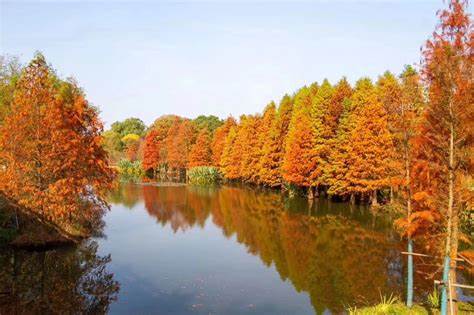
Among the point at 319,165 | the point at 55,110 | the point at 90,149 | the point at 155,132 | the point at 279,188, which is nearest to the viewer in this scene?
the point at 55,110

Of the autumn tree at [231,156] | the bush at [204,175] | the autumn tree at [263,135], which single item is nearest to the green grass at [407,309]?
the autumn tree at [263,135]

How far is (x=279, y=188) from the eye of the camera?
6956 cm

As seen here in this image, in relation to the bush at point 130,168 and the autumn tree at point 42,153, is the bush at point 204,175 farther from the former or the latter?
the autumn tree at point 42,153

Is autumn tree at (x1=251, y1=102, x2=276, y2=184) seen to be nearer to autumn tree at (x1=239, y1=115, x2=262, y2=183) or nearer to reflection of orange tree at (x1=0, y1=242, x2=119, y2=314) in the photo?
autumn tree at (x1=239, y1=115, x2=262, y2=183)

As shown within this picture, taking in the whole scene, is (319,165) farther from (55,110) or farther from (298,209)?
(55,110)

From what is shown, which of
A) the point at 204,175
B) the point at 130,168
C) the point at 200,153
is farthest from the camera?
the point at 130,168

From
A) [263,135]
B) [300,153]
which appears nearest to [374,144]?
[300,153]

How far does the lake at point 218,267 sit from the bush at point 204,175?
38167 mm

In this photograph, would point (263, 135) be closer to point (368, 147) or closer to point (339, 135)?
point (339, 135)

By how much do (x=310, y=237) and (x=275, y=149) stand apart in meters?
30.6

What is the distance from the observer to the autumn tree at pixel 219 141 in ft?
286

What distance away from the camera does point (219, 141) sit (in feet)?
290

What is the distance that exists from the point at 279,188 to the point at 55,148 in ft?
155

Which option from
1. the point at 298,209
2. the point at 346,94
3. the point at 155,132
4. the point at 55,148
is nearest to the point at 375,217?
the point at 298,209
